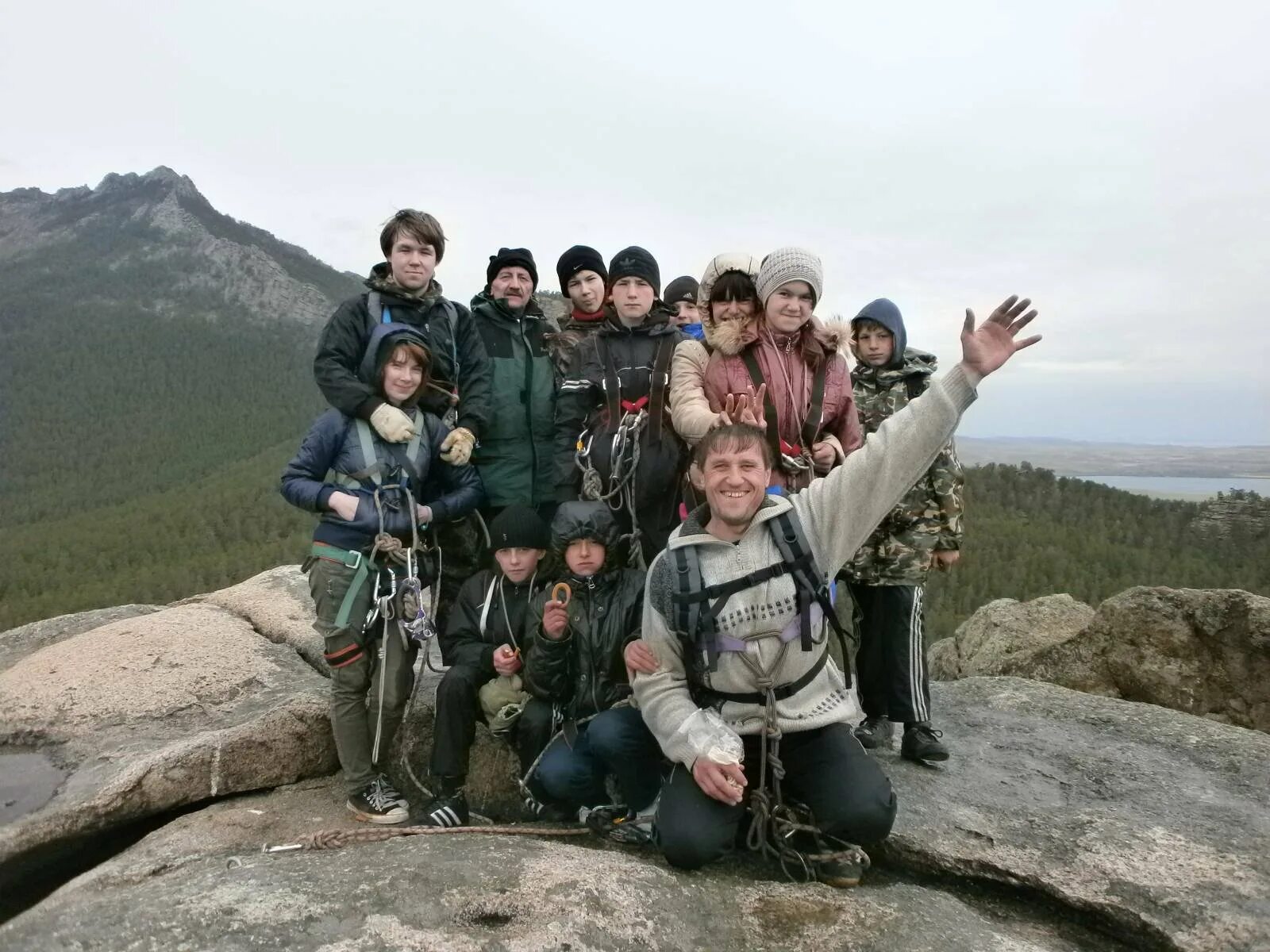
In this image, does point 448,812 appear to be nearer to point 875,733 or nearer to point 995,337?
point 875,733

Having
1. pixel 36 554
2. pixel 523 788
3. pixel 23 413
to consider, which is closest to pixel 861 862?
pixel 523 788

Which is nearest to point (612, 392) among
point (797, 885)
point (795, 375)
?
point (795, 375)

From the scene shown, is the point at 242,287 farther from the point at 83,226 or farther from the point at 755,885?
the point at 755,885

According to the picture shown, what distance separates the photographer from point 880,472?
3258 mm

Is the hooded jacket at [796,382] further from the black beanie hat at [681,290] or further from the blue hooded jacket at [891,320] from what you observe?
the black beanie hat at [681,290]

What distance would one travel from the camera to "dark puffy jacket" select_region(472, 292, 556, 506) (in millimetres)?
4945

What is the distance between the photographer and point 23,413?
2304 inches

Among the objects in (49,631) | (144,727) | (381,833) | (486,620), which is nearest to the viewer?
(381,833)

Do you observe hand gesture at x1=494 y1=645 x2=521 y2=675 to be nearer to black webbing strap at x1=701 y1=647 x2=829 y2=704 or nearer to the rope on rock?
the rope on rock

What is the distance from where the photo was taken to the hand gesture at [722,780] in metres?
3.08

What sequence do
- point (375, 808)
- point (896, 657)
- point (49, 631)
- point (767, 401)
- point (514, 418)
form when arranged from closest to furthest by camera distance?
1. point (767, 401)
2. point (375, 808)
3. point (896, 657)
4. point (514, 418)
5. point (49, 631)

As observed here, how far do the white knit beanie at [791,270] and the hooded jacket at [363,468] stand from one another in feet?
6.72

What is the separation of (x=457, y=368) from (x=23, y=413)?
70592 millimetres

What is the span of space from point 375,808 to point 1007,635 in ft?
24.9
